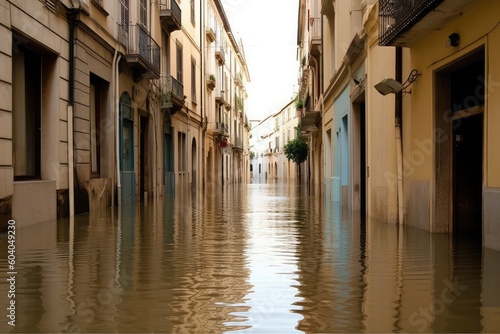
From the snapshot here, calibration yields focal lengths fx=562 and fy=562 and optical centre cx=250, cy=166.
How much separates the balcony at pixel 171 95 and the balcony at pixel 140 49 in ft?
7.42

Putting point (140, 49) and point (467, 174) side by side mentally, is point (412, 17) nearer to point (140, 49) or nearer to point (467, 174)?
point (467, 174)

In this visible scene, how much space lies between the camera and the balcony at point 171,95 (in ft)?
70.1

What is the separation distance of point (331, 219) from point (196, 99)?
65.7ft

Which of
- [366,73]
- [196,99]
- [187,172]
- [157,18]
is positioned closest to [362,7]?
[366,73]

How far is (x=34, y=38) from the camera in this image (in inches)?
405

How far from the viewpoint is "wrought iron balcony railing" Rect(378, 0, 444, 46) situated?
26.7 ft

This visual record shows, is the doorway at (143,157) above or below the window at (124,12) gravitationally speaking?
below

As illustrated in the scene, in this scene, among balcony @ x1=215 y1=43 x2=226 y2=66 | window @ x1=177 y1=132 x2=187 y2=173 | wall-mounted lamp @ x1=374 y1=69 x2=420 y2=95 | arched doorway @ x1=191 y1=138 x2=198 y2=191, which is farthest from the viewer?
balcony @ x1=215 y1=43 x2=226 y2=66

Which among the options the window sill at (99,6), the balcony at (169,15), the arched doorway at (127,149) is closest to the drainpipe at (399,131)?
the window sill at (99,6)

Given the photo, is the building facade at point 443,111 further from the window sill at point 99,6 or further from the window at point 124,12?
the window at point 124,12

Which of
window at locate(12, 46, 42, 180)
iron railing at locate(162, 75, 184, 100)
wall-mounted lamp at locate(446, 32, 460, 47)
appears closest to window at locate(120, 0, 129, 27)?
iron railing at locate(162, 75, 184, 100)

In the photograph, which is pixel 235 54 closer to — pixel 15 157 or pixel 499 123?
pixel 15 157

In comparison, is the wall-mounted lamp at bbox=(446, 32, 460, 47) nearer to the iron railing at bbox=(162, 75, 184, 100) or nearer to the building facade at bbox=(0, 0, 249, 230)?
the building facade at bbox=(0, 0, 249, 230)

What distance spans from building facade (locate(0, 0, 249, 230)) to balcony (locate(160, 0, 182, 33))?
4cm
